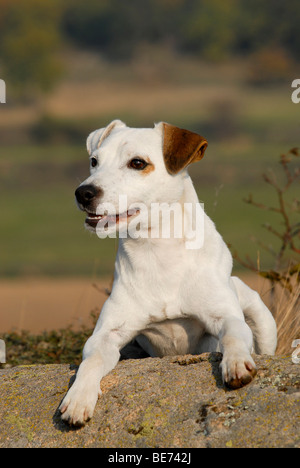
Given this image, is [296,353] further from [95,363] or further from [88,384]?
[88,384]

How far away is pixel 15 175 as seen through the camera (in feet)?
198

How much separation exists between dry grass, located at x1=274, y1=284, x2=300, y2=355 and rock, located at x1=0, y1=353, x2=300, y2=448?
87.8 inches

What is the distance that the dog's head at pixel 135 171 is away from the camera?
5551 millimetres

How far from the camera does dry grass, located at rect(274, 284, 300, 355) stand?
24.3ft

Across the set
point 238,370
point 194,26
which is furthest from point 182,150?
point 194,26

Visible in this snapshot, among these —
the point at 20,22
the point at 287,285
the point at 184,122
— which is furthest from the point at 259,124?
the point at 287,285

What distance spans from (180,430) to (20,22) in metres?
88.5

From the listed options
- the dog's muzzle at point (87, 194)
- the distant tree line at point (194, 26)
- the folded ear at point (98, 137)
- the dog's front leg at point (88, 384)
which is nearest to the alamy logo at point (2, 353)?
the dog's front leg at point (88, 384)

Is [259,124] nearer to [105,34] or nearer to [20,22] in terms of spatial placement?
[105,34]

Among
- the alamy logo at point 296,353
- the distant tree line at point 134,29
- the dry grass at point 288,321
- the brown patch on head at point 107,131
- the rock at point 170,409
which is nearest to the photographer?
the rock at point 170,409

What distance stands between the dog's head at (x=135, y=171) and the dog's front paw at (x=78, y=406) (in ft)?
4.20

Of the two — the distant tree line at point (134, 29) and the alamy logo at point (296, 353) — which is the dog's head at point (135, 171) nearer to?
the alamy logo at point (296, 353)

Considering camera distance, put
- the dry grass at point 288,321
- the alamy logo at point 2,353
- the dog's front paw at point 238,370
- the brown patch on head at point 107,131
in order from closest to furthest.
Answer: the dog's front paw at point 238,370 < the brown patch on head at point 107,131 < the dry grass at point 288,321 < the alamy logo at point 2,353

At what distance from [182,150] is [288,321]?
2.62 meters
